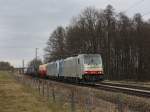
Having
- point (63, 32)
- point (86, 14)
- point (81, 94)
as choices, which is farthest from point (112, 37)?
point (81, 94)

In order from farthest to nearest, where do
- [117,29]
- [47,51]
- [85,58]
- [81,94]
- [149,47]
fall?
[47,51], [117,29], [149,47], [85,58], [81,94]

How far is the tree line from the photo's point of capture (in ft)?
293

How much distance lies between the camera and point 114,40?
9450 cm

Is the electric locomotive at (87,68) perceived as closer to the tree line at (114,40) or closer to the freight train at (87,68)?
the freight train at (87,68)


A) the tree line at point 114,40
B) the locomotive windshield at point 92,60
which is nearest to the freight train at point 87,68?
the locomotive windshield at point 92,60

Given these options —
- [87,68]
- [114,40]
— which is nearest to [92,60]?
[87,68]

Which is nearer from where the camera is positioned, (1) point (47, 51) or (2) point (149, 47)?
(2) point (149, 47)

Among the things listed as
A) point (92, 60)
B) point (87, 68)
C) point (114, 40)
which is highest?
point (114, 40)

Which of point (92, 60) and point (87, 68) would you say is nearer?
A: point (87, 68)

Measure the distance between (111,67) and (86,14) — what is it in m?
14.4

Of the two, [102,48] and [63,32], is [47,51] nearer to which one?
[63,32]

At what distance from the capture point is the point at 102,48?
94250 millimetres

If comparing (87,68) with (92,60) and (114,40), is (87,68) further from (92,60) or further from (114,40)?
(114,40)

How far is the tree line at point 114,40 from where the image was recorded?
89312mm
